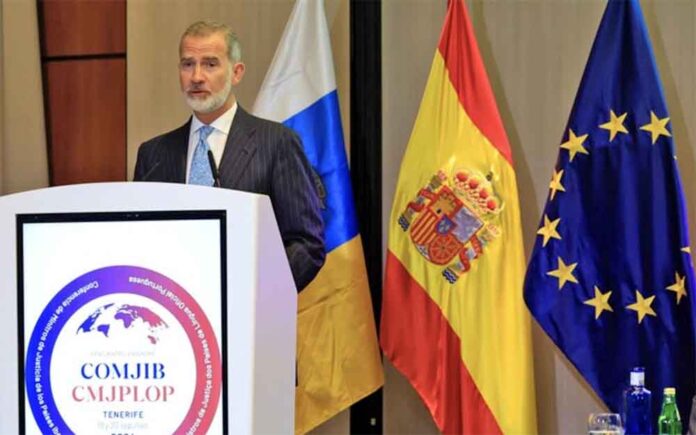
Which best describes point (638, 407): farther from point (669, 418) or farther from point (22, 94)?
point (22, 94)

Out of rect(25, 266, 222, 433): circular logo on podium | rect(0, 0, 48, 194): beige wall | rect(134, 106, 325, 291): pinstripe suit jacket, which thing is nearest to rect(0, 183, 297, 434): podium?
rect(25, 266, 222, 433): circular logo on podium

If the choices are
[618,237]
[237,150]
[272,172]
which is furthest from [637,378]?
[237,150]

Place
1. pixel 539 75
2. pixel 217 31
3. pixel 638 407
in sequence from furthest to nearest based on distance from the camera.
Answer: pixel 539 75 < pixel 638 407 < pixel 217 31

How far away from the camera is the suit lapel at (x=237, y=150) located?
2.87 meters

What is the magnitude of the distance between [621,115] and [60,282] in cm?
264

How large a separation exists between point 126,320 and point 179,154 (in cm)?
191

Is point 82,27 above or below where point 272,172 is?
above

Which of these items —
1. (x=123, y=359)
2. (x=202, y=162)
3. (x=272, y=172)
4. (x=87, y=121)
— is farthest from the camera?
(x=87, y=121)

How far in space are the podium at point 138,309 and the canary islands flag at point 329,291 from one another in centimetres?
242

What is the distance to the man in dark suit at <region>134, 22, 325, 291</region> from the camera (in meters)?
2.82

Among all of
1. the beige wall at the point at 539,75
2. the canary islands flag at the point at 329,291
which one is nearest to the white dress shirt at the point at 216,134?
the canary islands flag at the point at 329,291

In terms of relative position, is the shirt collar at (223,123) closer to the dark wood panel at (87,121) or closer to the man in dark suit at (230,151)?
the man in dark suit at (230,151)

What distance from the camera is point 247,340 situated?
134 centimetres

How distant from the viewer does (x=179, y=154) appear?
3.24 metres
